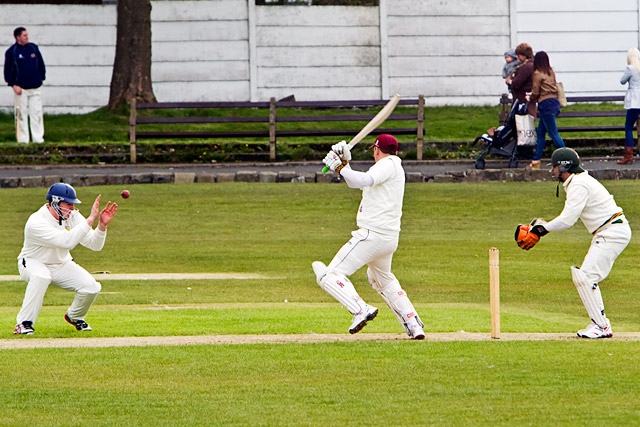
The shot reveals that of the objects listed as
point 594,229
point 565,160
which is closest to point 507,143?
point 594,229

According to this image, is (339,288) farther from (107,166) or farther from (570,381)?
(107,166)

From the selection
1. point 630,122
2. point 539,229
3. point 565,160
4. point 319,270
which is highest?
point 565,160

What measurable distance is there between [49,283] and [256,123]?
17534 mm

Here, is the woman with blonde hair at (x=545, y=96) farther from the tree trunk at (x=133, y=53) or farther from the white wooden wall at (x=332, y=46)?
the tree trunk at (x=133, y=53)

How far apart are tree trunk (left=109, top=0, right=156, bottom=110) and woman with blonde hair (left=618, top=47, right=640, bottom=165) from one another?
10.5m

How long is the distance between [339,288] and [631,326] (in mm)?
3698

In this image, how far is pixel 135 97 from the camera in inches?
1159

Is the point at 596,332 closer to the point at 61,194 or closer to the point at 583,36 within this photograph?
the point at 61,194

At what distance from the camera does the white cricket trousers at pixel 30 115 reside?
27.9 m

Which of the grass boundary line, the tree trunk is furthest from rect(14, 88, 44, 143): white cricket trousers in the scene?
the grass boundary line

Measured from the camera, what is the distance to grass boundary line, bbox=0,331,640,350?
1217 centimetres

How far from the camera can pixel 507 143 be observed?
25.5 metres

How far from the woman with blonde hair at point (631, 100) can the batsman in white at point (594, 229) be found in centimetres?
1361

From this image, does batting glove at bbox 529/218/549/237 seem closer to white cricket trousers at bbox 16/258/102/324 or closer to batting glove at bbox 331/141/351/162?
batting glove at bbox 331/141/351/162
